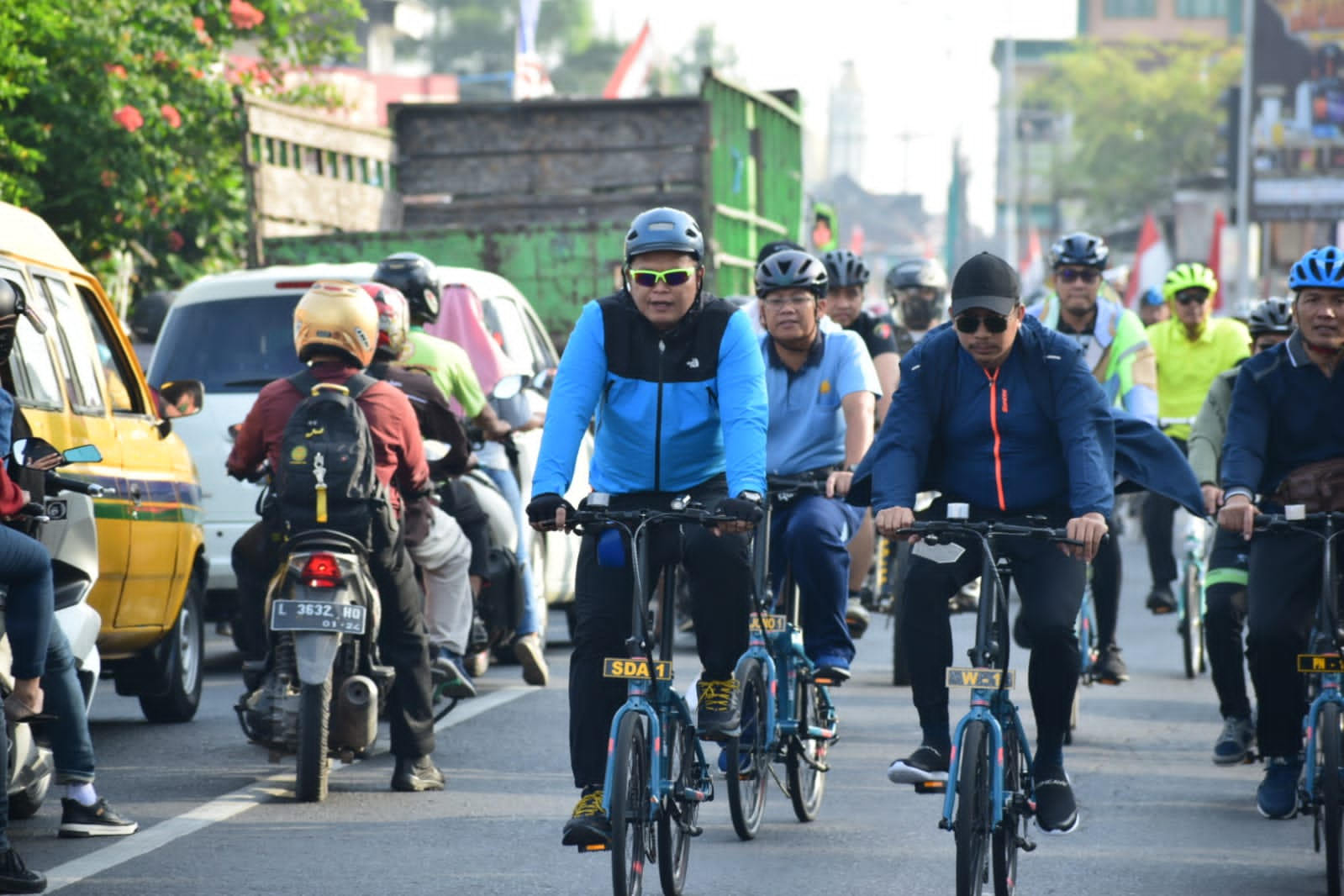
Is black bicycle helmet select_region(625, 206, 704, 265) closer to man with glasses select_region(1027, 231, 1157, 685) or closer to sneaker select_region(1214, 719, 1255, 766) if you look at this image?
sneaker select_region(1214, 719, 1255, 766)

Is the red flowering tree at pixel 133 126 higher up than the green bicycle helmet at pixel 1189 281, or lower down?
higher up

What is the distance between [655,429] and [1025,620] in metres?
1.19

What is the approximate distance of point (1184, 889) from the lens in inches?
295

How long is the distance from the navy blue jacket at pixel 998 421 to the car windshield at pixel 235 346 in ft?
19.9

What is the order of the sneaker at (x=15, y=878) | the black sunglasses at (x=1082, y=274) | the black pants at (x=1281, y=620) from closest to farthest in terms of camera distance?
1. the sneaker at (x=15, y=878)
2. the black pants at (x=1281, y=620)
3. the black sunglasses at (x=1082, y=274)

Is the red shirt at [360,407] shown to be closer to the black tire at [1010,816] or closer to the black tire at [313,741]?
the black tire at [313,741]

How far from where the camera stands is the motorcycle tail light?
334 inches

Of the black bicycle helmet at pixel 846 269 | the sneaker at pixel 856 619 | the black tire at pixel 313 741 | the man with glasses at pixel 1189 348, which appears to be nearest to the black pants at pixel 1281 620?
the black tire at pixel 313 741

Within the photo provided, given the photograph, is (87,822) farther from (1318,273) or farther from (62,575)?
(1318,273)

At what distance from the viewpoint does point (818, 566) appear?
8.90 metres

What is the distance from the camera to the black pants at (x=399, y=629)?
893cm

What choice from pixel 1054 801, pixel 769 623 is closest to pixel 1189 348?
pixel 769 623

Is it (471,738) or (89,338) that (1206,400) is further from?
(89,338)

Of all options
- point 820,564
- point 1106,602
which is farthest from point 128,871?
point 1106,602
